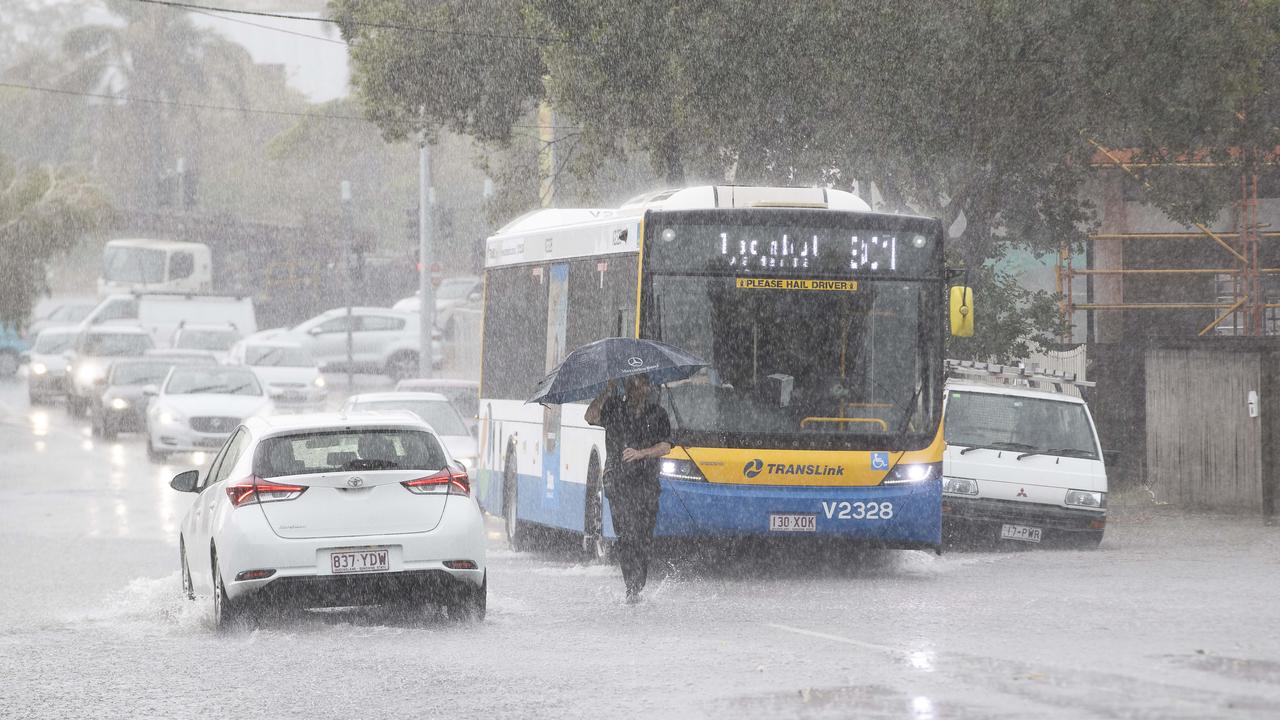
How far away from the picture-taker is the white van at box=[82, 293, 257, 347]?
1989 inches

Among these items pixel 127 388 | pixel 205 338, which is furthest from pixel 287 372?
pixel 205 338

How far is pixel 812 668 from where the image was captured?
1039cm

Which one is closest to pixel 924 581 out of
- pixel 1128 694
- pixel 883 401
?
pixel 883 401

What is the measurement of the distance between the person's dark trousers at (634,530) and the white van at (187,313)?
3671 centimetres

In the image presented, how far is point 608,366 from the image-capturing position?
1453cm

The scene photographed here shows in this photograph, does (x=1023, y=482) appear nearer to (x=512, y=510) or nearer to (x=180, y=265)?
(x=512, y=510)

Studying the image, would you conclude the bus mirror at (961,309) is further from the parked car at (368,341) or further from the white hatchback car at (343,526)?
the parked car at (368,341)

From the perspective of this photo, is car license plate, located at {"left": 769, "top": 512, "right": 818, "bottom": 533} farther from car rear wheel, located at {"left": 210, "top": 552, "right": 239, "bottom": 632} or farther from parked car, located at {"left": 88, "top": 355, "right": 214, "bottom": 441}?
parked car, located at {"left": 88, "top": 355, "right": 214, "bottom": 441}

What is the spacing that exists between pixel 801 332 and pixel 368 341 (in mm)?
41962

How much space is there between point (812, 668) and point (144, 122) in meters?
86.4

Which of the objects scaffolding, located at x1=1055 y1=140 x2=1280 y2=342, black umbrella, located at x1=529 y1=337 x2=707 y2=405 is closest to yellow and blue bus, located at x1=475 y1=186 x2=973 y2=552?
black umbrella, located at x1=529 y1=337 x2=707 y2=405

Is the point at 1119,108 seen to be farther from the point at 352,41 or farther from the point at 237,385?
the point at 237,385

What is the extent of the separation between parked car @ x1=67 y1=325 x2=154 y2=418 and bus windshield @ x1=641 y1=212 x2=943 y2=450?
102 ft

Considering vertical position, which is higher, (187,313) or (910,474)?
(187,313)
